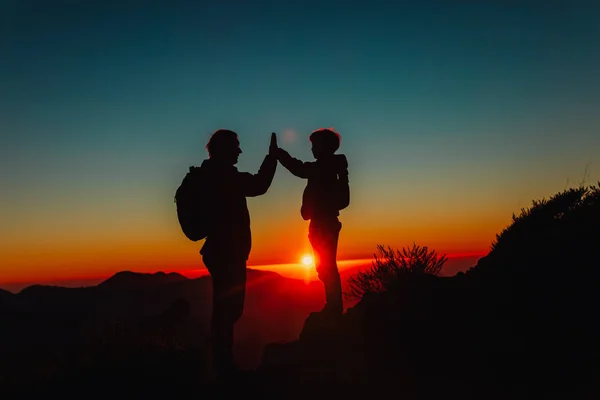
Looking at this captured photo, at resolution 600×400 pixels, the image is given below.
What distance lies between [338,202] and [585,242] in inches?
147

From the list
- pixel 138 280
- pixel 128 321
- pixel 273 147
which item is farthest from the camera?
pixel 138 280

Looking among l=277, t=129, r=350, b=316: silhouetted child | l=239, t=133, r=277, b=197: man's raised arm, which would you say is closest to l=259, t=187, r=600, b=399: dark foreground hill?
l=277, t=129, r=350, b=316: silhouetted child

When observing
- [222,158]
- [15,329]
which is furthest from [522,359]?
[15,329]

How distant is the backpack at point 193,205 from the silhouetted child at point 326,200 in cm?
189

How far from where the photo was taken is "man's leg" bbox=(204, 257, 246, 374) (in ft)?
23.2

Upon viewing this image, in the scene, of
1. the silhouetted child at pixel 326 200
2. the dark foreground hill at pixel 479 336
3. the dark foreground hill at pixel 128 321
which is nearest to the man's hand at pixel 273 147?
the silhouetted child at pixel 326 200

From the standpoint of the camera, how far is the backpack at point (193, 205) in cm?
704

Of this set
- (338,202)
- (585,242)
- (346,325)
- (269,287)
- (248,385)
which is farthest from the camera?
(269,287)

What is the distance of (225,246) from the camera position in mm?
7062

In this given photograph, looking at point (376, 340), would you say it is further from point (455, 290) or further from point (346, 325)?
point (455, 290)

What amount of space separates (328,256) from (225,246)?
224cm

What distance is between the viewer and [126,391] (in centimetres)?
694

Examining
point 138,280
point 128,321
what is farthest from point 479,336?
point 138,280

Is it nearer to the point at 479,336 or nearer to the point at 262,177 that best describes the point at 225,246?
the point at 262,177
